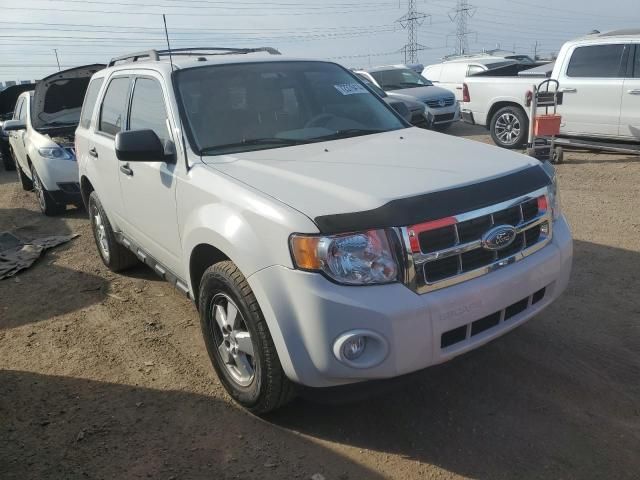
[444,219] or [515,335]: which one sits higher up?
[444,219]

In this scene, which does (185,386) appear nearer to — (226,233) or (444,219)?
(226,233)

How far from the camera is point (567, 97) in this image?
933cm

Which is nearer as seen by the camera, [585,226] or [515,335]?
[515,335]

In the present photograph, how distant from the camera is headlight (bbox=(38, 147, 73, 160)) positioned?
7.78 m

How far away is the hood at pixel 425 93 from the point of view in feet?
43.9

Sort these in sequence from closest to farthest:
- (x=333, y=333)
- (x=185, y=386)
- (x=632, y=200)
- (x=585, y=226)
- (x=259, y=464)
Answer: (x=333, y=333) → (x=259, y=464) → (x=185, y=386) → (x=585, y=226) → (x=632, y=200)

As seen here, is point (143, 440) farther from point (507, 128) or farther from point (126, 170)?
point (507, 128)

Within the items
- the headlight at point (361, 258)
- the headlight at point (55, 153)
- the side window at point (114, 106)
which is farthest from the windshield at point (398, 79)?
the headlight at point (361, 258)

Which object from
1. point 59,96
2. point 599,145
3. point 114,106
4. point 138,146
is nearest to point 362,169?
point 138,146

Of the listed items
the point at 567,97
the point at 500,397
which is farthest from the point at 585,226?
the point at 567,97

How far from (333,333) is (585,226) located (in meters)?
4.56

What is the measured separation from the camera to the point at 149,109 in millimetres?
3943

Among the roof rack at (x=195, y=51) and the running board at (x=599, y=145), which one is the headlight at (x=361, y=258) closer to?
the roof rack at (x=195, y=51)

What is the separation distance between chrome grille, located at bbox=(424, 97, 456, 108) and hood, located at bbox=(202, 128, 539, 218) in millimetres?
10092
